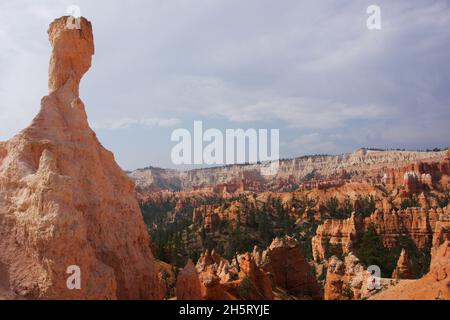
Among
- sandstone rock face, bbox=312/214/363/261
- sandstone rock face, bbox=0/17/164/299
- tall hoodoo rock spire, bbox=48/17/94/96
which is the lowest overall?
sandstone rock face, bbox=312/214/363/261

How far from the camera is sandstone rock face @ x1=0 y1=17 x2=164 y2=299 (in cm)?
980

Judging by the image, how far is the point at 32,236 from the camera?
10008 millimetres

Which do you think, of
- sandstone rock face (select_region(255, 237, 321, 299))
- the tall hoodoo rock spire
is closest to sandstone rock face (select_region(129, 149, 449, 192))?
sandstone rock face (select_region(255, 237, 321, 299))

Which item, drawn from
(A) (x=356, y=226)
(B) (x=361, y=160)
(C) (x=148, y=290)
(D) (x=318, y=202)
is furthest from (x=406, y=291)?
(B) (x=361, y=160)

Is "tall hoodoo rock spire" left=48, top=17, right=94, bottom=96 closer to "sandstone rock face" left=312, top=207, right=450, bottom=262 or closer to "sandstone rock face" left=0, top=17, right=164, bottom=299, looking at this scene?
"sandstone rock face" left=0, top=17, right=164, bottom=299

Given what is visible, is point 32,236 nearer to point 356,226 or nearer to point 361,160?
point 356,226

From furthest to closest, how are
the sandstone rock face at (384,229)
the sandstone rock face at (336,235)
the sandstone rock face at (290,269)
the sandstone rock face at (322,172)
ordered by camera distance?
the sandstone rock face at (322,172)
the sandstone rock face at (384,229)
the sandstone rock face at (336,235)
the sandstone rock face at (290,269)

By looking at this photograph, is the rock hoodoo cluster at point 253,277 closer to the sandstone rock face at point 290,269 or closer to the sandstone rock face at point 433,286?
the sandstone rock face at point 290,269

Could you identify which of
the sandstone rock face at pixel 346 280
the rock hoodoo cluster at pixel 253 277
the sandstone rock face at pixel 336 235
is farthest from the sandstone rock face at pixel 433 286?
the sandstone rock face at pixel 336 235

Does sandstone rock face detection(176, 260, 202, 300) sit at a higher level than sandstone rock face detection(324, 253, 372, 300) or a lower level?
higher

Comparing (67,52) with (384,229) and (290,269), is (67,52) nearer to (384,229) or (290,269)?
(290,269)

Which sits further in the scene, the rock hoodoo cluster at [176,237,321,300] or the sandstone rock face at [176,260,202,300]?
the rock hoodoo cluster at [176,237,321,300]

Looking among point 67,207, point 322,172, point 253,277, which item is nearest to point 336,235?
point 253,277

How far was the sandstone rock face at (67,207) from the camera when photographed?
32.2ft
